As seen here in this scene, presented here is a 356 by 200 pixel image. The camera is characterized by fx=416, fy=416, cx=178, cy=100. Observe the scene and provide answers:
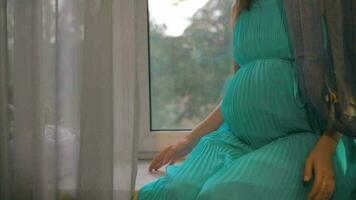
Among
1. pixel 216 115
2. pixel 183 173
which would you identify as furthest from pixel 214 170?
pixel 216 115

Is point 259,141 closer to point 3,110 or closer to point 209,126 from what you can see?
point 209,126

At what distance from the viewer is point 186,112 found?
1272 mm

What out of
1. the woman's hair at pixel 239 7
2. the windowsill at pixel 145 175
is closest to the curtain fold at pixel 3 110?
the windowsill at pixel 145 175

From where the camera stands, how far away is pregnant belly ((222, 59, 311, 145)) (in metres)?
0.79

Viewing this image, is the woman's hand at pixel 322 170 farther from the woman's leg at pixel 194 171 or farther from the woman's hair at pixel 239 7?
the woman's hair at pixel 239 7

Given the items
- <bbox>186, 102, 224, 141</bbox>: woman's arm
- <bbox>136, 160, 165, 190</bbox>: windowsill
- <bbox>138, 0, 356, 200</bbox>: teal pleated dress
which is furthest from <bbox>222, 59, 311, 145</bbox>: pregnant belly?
<bbox>136, 160, 165, 190</bbox>: windowsill

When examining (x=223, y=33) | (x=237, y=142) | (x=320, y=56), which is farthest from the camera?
(x=223, y=33)

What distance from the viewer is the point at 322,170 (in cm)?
68

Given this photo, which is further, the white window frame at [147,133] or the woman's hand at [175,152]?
the white window frame at [147,133]

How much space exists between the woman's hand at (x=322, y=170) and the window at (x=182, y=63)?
0.57 m

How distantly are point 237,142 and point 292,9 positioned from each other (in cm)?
29

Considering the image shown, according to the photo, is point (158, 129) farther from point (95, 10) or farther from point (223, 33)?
point (95, 10)

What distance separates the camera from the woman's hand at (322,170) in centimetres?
67

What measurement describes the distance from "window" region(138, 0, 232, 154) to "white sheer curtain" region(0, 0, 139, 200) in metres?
0.45
